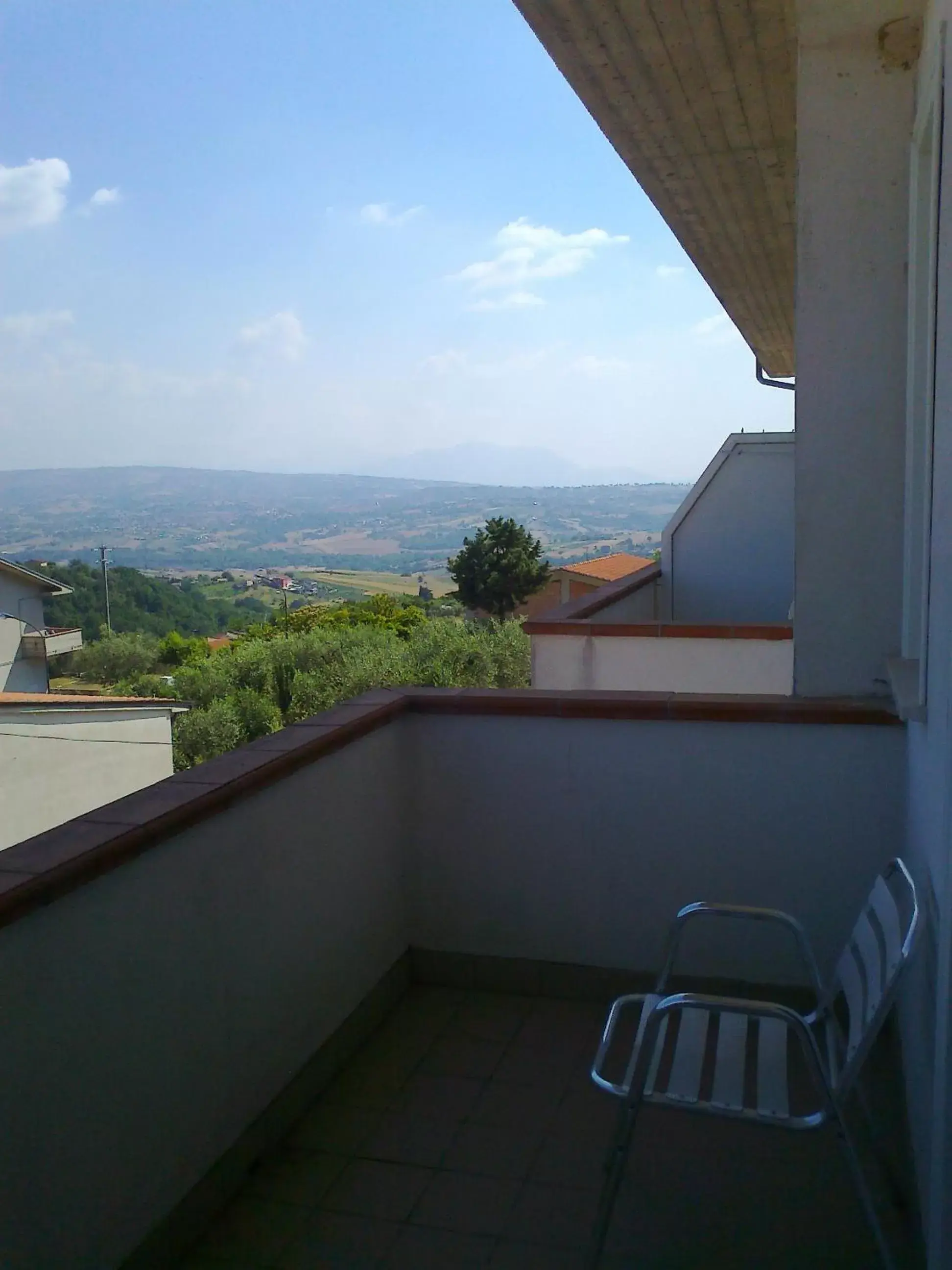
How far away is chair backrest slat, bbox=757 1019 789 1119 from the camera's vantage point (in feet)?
5.84

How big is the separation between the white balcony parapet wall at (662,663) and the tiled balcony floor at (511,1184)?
10.4 ft

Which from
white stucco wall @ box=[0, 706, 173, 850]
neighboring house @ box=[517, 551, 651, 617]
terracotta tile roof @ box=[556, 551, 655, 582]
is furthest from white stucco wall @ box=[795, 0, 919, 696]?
terracotta tile roof @ box=[556, 551, 655, 582]

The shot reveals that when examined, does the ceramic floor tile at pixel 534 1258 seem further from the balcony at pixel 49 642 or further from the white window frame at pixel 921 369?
the balcony at pixel 49 642

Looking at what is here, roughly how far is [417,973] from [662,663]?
3024 millimetres

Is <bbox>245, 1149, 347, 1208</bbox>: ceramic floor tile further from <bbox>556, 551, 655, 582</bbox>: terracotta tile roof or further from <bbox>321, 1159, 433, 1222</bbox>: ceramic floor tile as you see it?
<bbox>556, 551, 655, 582</bbox>: terracotta tile roof

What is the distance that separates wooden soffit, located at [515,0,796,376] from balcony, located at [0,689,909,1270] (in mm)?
2360

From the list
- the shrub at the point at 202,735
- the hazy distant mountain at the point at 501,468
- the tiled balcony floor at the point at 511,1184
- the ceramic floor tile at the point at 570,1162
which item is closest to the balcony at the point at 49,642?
the shrub at the point at 202,735

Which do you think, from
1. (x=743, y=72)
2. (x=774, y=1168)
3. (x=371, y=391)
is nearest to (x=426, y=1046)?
(x=774, y=1168)

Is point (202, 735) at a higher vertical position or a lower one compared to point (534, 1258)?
lower

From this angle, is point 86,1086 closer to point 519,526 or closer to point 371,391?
point 519,526

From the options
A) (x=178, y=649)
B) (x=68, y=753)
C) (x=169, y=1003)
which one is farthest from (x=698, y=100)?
(x=178, y=649)

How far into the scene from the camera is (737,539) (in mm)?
8719

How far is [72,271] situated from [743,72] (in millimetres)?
59073

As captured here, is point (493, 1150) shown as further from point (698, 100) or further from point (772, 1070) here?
point (698, 100)
